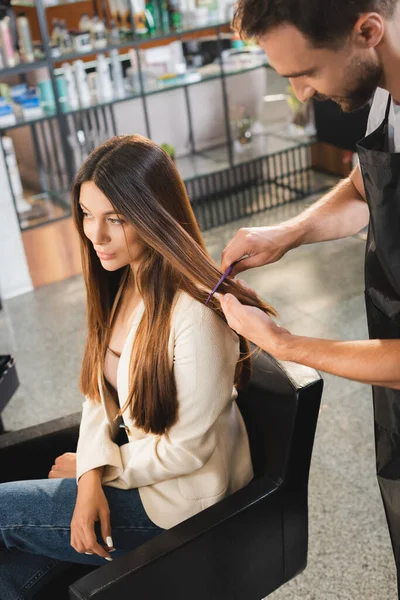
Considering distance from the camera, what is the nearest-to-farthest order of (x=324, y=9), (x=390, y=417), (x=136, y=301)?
(x=324, y=9) → (x=390, y=417) → (x=136, y=301)

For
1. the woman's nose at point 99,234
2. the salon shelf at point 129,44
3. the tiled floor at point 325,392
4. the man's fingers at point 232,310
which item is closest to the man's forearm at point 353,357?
the man's fingers at point 232,310

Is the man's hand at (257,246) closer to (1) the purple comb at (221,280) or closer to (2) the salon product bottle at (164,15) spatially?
(1) the purple comb at (221,280)

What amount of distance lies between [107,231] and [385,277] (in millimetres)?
572

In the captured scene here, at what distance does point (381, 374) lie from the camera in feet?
3.96

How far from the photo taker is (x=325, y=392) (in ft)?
9.86

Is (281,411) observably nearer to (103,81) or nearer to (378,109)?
(378,109)

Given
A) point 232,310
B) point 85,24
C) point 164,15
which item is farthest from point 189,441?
point 164,15

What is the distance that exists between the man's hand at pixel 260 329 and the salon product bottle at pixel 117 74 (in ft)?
10.8

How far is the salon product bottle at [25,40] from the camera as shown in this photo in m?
4.04

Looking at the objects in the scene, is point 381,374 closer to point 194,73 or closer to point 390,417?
point 390,417

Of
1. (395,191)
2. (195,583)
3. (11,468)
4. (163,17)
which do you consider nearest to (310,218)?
(395,191)

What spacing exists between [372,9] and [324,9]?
0.07 metres

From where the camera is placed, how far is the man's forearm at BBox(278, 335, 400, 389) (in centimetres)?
120

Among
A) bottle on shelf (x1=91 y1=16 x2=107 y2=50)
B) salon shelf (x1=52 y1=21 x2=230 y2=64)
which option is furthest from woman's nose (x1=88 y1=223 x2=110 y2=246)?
bottle on shelf (x1=91 y1=16 x2=107 y2=50)
